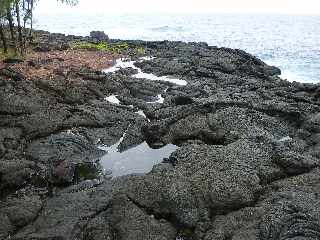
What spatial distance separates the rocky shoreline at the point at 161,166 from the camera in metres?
13.1

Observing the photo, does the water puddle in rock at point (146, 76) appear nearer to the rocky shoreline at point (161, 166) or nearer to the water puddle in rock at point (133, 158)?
the rocky shoreline at point (161, 166)

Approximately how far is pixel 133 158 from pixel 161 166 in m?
3.27

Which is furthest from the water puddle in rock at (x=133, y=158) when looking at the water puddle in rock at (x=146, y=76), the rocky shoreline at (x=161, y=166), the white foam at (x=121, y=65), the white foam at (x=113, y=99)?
the white foam at (x=121, y=65)

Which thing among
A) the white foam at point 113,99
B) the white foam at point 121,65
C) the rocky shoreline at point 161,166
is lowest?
the white foam at point 121,65

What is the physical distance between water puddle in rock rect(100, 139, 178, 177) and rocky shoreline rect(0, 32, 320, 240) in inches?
19.5

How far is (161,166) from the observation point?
1730 centimetres

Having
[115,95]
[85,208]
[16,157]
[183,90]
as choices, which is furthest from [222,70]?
[85,208]

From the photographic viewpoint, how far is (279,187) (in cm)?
1478

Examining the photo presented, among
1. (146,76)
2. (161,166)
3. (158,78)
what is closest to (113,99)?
Answer: (158,78)

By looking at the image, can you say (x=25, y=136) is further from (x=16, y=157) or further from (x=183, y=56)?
(x=183, y=56)

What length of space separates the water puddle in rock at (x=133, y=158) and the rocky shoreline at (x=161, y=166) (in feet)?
1.62

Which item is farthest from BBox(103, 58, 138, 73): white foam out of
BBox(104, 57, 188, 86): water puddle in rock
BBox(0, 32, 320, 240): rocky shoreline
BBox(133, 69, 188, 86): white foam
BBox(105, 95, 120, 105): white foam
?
BBox(0, 32, 320, 240): rocky shoreline

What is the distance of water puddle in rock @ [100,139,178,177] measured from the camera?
62.5ft

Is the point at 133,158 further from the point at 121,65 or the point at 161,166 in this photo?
the point at 121,65
